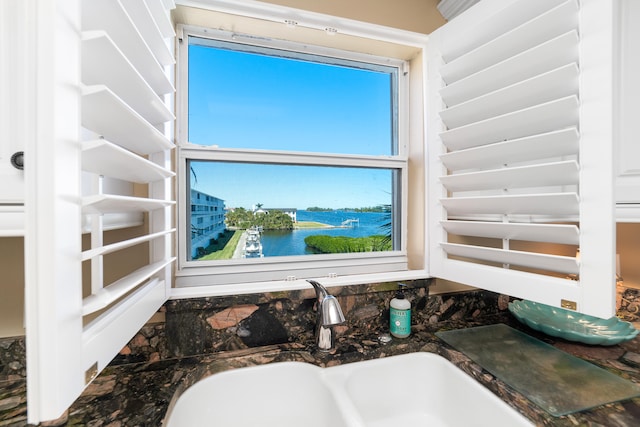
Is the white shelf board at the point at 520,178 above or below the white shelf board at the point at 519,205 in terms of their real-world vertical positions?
above

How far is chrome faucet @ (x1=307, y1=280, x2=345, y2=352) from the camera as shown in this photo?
2.83ft

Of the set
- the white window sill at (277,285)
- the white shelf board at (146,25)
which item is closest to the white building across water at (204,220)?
the white window sill at (277,285)

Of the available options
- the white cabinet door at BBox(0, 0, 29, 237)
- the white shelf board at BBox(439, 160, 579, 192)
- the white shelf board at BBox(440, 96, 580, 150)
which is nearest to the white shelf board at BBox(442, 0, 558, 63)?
the white shelf board at BBox(440, 96, 580, 150)

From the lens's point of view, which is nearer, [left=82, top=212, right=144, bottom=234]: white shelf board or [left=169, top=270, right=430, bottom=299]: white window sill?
[left=82, top=212, right=144, bottom=234]: white shelf board

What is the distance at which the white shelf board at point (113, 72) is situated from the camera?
1.43 ft

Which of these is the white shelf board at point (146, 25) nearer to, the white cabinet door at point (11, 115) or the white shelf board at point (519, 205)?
the white cabinet door at point (11, 115)

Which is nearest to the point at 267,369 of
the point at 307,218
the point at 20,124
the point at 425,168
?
the point at 307,218

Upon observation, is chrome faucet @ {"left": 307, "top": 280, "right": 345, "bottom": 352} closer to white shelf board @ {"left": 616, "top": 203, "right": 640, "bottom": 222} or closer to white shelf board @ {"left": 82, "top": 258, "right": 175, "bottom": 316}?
white shelf board @ {"left": 82, "top": 258, "right": 175, "bottom": 316}

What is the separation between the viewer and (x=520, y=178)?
85 cm

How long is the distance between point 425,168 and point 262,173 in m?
0.74

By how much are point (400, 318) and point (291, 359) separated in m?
0.45

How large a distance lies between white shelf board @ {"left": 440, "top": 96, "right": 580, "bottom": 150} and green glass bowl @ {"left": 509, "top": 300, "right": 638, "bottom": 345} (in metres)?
0.69

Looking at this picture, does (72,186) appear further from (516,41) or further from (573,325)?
(573,325)

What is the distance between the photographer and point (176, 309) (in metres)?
0.92
